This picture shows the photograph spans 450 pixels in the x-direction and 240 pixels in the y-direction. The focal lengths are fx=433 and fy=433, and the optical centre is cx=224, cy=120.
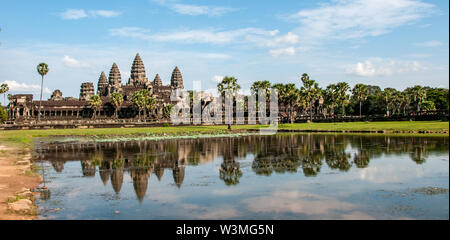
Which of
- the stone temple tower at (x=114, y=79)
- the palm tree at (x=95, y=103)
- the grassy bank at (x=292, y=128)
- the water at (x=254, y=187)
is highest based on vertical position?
the stone temple tower at (x=114, y=79)

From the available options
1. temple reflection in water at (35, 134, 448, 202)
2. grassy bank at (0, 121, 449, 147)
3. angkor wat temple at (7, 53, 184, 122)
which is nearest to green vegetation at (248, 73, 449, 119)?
grassy bank at (0, 121, 449, 147)

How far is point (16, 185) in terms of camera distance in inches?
763

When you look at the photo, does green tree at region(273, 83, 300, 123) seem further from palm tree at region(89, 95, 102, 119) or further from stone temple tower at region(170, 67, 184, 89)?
stone temple tower at region(170, 67, 184, 89)

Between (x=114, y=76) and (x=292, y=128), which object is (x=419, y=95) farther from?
(x=114, y=76)

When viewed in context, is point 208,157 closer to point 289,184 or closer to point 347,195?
point 289,184

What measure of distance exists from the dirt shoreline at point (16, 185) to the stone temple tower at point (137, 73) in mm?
129120

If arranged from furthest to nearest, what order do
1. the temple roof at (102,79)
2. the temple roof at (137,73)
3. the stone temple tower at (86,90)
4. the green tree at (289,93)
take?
the temple roof at (102,79) → the stone temple tower at (86,90) → the temple roof at (137,73) → the green tree at (289,93)

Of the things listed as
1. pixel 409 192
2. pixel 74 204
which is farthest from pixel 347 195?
pixel 74 204

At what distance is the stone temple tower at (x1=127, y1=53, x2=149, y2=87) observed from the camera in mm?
157075

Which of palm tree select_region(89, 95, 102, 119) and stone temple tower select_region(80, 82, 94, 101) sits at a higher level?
stone temple tower select_region(80, 82, 94, 101)

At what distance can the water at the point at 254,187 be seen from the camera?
14203mm

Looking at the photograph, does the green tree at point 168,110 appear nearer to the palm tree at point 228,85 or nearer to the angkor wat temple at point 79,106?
the angkor wat temple at point 79,106

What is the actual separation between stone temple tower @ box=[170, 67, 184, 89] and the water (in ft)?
441

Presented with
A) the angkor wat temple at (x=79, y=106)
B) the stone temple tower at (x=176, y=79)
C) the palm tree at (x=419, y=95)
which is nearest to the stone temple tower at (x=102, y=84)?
the angkor wat temple at (x=79, y=106)
